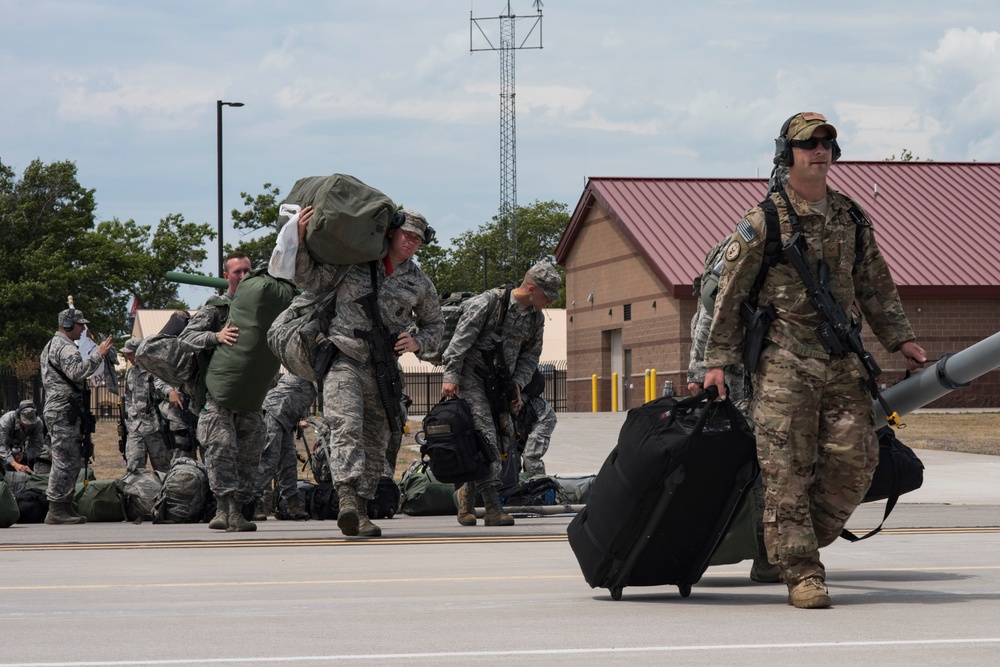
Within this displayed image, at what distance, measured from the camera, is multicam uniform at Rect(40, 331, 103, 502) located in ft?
44.3

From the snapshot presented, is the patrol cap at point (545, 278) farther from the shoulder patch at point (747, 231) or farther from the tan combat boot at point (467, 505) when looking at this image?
the shoulder patch at point (747, 231)

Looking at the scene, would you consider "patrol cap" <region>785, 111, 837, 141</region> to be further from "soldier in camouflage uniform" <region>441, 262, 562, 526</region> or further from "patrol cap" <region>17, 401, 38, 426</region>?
"patrol cap" <region>17, 401, 38, 426</region>

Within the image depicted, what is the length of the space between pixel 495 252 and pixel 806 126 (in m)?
79.6

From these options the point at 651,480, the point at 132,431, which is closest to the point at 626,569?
the point at 651,480

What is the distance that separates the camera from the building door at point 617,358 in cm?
4481

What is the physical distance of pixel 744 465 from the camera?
6391 mm

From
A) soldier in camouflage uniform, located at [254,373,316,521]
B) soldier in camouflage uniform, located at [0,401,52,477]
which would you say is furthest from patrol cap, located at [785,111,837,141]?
soldier in camouflage uniform, located at [0,401,52,477]

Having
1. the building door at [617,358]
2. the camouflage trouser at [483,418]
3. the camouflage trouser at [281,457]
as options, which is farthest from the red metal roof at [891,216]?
the camouflage trouser at [483,418]

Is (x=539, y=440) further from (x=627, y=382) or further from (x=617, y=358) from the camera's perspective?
(x=617, y=358)

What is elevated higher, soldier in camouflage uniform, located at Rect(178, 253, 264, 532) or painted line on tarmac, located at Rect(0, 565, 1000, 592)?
soldier in camouflage uniform, located at Rect(178, 253, 264, 532)

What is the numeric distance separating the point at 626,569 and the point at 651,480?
46 centimetres

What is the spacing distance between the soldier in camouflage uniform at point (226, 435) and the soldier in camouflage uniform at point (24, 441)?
4.46 meters

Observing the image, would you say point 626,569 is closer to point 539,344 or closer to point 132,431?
point 539,344

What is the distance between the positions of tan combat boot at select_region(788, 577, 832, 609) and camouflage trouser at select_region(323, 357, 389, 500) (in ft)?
14.0
